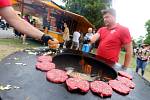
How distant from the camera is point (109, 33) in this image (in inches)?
215

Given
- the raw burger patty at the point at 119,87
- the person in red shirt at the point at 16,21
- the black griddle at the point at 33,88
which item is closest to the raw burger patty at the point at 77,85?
the black griddle at the point at 33,88

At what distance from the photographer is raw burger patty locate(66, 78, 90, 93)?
10.7 feet

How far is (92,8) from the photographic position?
98.3 feet

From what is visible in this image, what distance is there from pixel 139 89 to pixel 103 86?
0.63 meters

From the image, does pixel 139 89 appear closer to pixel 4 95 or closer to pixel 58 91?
pixel 58 91

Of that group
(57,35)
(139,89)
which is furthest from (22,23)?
(57,35)

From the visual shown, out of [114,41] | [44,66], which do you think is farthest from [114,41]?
[44,66]

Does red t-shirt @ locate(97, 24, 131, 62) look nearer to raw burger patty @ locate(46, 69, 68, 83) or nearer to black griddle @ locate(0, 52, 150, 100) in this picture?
black griddle @ locate(0, 52, 150, 100)

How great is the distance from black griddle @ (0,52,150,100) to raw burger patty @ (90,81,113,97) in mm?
50

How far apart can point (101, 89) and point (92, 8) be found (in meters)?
27.0

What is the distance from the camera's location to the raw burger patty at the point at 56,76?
134 inches

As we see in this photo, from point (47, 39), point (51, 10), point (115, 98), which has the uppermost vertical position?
point (51, 10)

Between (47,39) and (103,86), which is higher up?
(47,39)

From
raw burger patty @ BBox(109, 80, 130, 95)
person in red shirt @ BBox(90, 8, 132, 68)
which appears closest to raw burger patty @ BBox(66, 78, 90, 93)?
raw burger patty @ BBox(109, 80, 130, 95)
